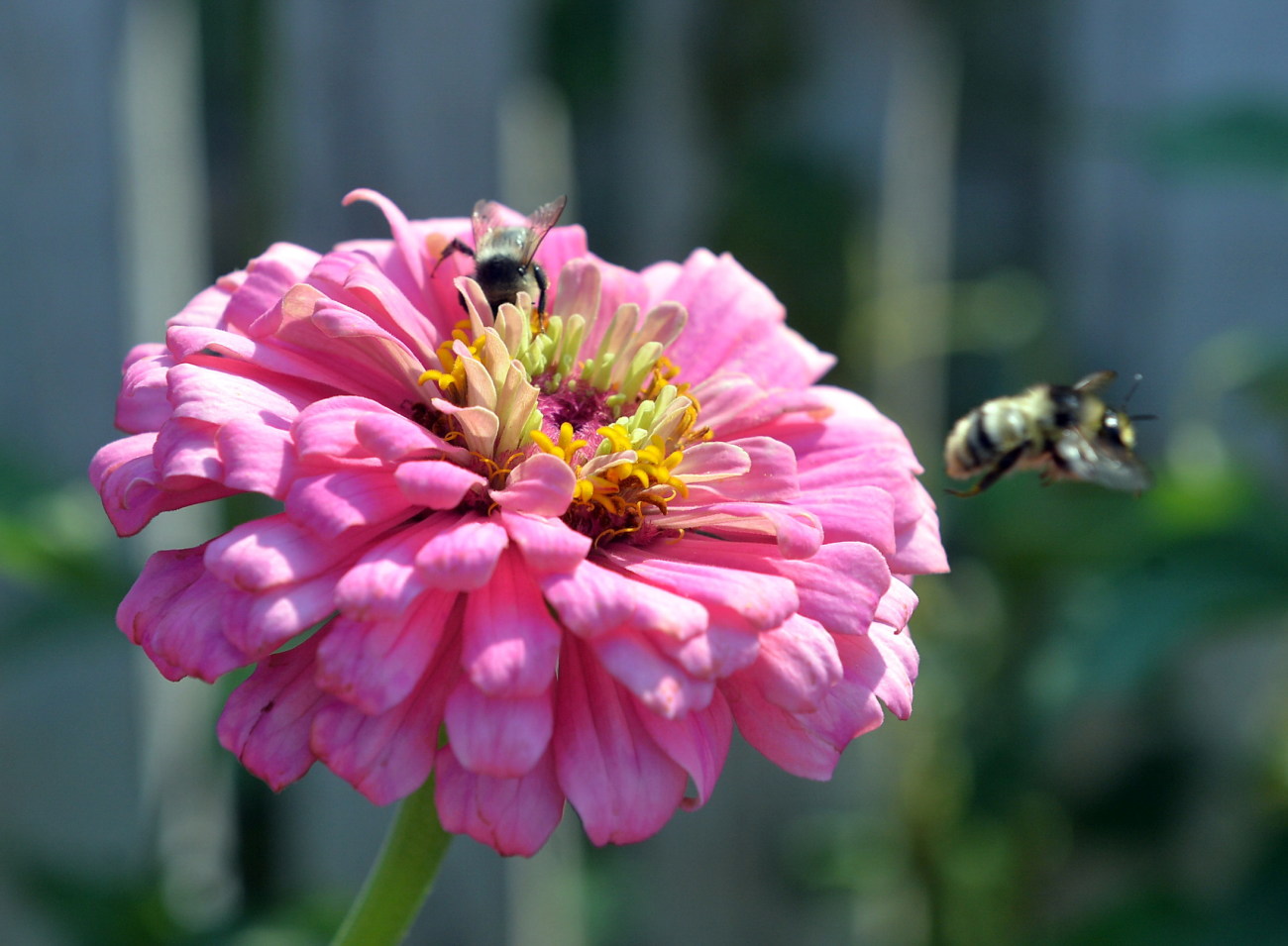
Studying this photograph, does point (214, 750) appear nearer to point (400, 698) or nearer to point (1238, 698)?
point (400, 698)

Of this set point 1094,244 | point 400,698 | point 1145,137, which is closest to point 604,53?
point 1145,137

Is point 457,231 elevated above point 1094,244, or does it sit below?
above

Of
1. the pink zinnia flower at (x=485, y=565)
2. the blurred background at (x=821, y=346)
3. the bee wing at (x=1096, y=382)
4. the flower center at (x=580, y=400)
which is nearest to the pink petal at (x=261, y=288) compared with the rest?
the pink zinnia flower at (x=485, y=565)

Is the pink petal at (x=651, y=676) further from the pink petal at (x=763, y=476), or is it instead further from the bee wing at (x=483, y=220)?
the bee wing at (x=483, y=220)

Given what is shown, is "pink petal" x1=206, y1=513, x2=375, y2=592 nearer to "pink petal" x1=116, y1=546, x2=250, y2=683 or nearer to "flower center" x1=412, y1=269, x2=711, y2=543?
"pink petal" x1=116, y1=546, x2=250, y2=683

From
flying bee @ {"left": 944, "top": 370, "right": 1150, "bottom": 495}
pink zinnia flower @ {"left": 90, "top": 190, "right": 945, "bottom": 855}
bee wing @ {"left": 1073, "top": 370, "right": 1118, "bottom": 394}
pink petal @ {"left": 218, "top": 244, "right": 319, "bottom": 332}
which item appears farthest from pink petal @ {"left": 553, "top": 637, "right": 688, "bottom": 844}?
bee wing @ {"left": 1073, "top": 370, "right": 1118, "bottom": 394}

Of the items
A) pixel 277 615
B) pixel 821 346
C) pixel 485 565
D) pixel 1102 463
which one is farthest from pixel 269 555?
pixel 821 346
